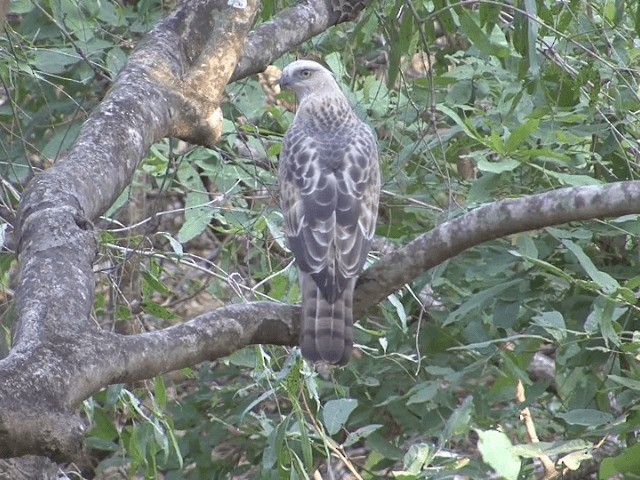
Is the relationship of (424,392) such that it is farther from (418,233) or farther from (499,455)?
(499,455)

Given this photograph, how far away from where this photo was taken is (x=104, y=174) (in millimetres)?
4000

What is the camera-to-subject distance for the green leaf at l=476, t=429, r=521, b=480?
3643 mm

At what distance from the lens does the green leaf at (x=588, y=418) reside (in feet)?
14.8

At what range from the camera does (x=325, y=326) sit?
445 centimetres

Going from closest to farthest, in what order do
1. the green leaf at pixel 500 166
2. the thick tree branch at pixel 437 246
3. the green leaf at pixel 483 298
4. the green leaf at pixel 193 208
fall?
1. the thick tree branch at pixel 437 246
2. the green leaf at pixel 500 166
3. the green leaf at pixel 483 298
4. the green leaf at pixel 193 208

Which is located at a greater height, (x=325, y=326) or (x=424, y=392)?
(x=325, y=326)

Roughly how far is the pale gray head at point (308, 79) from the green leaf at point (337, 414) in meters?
1.97

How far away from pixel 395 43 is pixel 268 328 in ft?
5.01

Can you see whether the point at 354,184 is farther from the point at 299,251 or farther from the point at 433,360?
the point at 433,360

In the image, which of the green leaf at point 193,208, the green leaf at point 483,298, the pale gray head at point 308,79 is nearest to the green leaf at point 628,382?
the green leaf at point 483,298

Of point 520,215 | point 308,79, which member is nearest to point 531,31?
point 520,215

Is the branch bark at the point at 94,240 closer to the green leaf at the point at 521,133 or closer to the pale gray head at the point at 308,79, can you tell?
the pale gray head at the point at 308,79

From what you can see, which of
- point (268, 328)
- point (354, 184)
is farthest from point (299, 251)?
point (268, 328)

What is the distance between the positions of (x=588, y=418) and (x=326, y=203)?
1.35m
